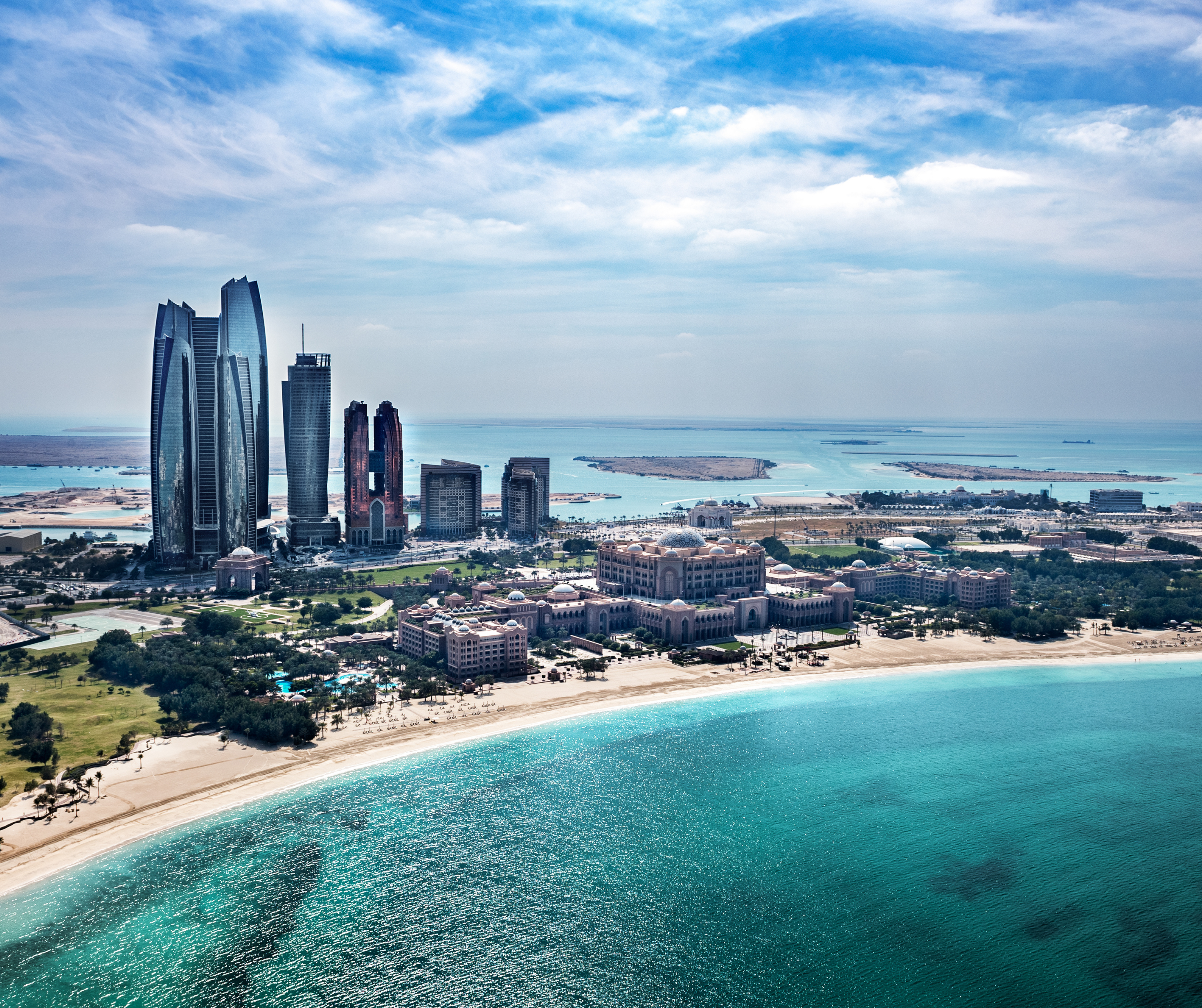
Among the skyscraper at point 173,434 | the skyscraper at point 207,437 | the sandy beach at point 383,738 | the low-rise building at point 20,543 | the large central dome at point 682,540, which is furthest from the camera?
the low-rise building at point 20,543

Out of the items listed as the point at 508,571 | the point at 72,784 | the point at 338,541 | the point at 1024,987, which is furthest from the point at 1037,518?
the point at 72,784

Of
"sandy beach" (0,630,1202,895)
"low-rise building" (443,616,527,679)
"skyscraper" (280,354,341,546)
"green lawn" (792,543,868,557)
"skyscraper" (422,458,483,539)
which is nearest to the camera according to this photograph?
"sandy beach" (0,630,1202,895)

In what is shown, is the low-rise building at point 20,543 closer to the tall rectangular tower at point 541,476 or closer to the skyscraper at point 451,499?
the skyscraper at point 451,499

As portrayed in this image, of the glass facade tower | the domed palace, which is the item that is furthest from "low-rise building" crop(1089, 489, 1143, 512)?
the glass facade tower

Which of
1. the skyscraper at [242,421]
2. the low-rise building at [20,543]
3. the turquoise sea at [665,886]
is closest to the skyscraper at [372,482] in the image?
the skyscraper at [242,421]

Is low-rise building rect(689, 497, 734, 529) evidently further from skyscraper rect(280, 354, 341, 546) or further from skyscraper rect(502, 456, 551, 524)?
skyscraper rect(280, 354, 341, 546)
